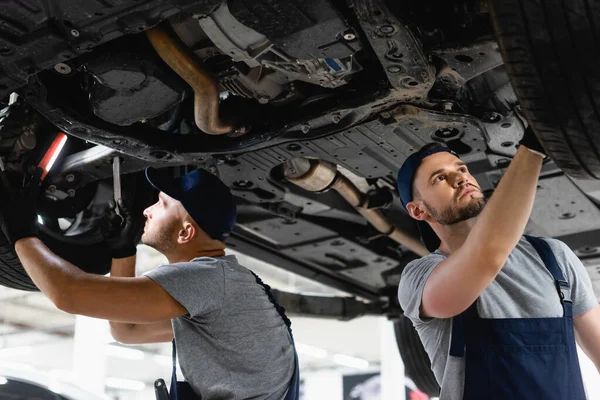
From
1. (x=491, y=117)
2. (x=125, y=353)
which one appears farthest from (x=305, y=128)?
(x=125, y=353)

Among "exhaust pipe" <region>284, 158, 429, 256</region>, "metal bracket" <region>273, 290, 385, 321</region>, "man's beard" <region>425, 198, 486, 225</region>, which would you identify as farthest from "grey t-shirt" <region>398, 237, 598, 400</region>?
"metal bracket" <region>273, 290, 385, 321</region>

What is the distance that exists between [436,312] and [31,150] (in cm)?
170

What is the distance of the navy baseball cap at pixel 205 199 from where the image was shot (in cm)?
265

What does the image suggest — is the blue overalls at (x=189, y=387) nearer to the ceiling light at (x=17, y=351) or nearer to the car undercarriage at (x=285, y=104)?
the car undercarriage at (x=285, y=104)

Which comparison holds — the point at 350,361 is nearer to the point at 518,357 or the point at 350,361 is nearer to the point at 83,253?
the point at 83,253

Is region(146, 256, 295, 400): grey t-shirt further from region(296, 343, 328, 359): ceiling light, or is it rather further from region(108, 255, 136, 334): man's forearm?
region(296, 343, 328, 359): ceiling light

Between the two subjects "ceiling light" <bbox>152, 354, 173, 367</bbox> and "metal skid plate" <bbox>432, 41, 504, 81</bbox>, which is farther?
"ceiling light" <bbox>152, 354, 173, 367</bbox>

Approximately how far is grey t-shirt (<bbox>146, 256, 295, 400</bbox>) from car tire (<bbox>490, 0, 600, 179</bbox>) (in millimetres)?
1045

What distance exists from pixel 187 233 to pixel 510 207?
1147 mm

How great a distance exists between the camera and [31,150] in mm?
2980

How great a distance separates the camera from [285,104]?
2738mm

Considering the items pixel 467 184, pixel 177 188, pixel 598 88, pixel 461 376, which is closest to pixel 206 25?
pixel 177 188

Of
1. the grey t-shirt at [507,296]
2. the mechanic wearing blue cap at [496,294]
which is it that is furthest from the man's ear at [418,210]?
the grey t-shirt at [507,296]

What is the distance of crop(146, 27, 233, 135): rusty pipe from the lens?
7.75 feet
